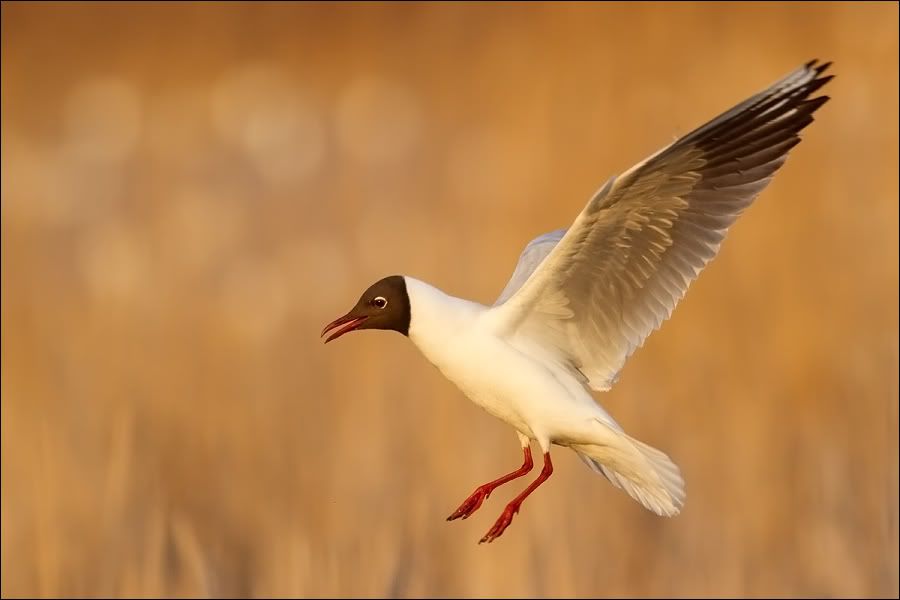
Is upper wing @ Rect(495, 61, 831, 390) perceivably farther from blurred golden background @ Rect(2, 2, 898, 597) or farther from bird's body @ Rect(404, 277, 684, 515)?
blurred golden background @ Rect(2, 2, 898, 597)

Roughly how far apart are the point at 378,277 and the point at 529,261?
126 centimetres

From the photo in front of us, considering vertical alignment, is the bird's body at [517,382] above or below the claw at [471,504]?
above

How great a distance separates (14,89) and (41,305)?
0.86 m

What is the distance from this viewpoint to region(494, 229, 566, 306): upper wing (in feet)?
13.3

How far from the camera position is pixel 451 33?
19.3 feet

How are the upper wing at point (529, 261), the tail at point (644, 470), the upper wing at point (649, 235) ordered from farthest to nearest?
1. the upper wing at point (529, 261)
2. the tail at point (644, 470)
3. the upper wing at point (649, 235)

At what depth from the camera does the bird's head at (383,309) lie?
12.2ft

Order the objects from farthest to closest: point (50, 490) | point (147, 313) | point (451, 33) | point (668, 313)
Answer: point (451, 33)
point (147, 313)
point (50, 490)
point (668, 313)

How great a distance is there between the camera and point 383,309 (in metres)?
3.71

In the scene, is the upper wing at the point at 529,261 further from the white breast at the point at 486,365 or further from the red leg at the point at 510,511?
the red leg at the point at 510,511

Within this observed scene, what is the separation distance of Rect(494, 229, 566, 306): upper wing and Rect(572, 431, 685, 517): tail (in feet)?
1.27

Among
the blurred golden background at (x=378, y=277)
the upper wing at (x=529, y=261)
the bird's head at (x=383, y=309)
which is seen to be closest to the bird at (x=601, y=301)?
the bird's head at (x=383, y=309)

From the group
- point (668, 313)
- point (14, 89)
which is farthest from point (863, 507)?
point (14, 89)

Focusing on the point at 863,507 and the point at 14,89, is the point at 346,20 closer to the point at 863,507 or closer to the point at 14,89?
the point at 14,89
